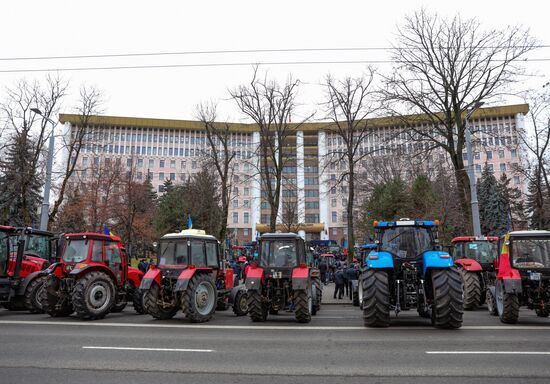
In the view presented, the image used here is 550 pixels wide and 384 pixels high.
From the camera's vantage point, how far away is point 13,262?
1374 centimetres

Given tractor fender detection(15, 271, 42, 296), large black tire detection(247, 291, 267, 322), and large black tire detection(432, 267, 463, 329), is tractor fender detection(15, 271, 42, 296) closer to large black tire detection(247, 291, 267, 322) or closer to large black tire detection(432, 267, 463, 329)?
large black tire detection(247, 291, 267, 322)

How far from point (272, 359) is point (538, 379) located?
370 centimetres

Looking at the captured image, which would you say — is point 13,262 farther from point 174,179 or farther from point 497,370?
point 174,179

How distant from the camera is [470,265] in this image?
14.0 meters

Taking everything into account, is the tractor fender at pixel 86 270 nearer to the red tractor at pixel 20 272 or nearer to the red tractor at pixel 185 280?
the red tractor at pixel 185 280

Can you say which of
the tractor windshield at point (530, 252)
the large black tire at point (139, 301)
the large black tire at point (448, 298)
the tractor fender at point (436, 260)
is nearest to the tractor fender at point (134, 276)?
the large black tire at point (139, 301)

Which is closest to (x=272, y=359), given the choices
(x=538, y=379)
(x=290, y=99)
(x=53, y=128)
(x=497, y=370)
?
(x=497, y=370)

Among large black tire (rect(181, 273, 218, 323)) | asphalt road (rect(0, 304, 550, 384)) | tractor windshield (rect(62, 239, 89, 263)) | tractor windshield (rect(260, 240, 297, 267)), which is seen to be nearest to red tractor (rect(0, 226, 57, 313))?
tractor windshield (rect(62, 239, 89, 263))

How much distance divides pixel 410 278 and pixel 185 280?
18.6 feet

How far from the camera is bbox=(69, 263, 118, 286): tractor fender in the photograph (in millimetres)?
11641

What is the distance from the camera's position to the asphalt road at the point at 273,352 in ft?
18.8

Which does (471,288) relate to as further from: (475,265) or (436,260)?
(436,260)

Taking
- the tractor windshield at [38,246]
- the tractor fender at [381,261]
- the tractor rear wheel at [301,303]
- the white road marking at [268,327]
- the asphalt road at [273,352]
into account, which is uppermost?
the tractor windshield at [38,246]

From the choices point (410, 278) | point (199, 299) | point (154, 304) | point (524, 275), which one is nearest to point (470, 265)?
point (524, 275)
